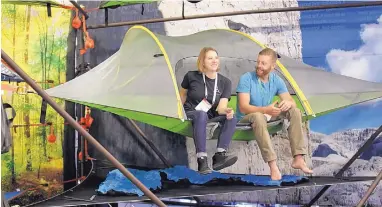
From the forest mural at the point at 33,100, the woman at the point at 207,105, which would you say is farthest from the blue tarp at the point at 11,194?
the woman at the point at 207,105

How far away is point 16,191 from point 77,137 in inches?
19.7

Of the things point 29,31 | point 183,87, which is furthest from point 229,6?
point 29,31

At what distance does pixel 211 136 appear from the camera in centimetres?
235

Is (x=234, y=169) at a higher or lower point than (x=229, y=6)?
lower

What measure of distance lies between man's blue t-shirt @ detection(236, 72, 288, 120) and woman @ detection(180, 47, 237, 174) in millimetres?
88

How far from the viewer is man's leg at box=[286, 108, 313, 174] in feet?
7.43

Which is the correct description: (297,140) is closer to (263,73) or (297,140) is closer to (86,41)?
(263,73)

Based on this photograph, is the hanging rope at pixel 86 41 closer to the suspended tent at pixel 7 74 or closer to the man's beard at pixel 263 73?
the suspended tent at pixel 7 74

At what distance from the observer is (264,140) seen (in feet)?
7.34

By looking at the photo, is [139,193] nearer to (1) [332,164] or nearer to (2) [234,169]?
(2) [234,169]

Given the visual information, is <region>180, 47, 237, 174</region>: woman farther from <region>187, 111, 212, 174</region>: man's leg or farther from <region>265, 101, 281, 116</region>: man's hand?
<region>265, 101, 281, 116</region>: man's hand

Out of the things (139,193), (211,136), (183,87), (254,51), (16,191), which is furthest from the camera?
(16,191)

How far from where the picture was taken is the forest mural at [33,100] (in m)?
3.00

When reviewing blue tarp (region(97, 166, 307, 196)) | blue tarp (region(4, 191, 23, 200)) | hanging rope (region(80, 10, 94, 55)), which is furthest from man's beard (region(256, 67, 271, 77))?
blue tarp (region(4, 191, 23, 200))
